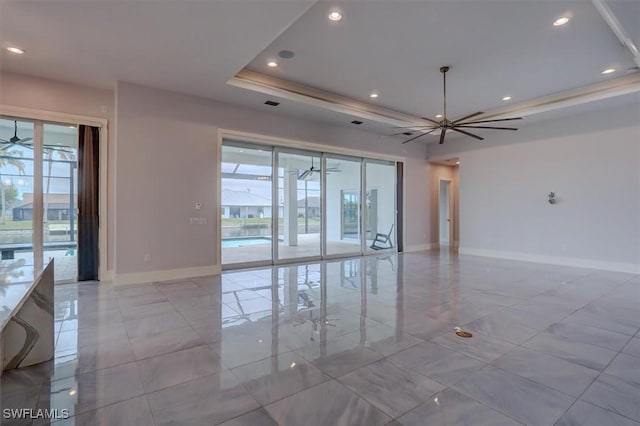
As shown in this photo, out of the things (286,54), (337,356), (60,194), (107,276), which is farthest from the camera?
(107,276)

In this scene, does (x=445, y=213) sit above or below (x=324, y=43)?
below

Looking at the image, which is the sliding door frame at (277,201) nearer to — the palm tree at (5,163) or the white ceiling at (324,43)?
the white ceiling at (324,43)

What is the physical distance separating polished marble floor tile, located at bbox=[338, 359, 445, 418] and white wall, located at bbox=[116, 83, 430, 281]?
4.31 metres

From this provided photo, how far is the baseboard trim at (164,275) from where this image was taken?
16.8 feet

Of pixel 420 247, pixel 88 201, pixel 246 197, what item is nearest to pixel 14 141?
pixel 88 201

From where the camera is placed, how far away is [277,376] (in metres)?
2.33

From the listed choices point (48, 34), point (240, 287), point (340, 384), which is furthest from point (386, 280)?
point (48, 34)

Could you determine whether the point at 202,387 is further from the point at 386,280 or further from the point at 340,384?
the point at 386,280

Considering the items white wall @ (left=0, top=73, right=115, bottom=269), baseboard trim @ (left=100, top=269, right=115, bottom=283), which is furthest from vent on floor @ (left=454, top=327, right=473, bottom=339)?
white wall @ (left=0, top=73, right=115, bottom=269)

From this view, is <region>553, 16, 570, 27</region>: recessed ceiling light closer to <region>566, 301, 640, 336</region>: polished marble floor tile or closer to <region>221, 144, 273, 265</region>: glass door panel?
<region>566, 301, 640, 336</region>: polished marble floor tile

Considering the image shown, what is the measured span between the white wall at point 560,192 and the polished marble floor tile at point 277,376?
7.29m

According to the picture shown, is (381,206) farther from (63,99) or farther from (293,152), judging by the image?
(63,99)

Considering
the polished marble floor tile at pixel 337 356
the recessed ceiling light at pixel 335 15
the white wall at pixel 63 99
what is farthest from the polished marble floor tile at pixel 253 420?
the white wall at pixel 63 99

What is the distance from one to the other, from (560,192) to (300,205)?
6.00m
